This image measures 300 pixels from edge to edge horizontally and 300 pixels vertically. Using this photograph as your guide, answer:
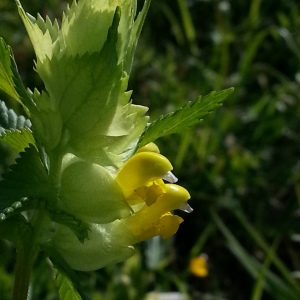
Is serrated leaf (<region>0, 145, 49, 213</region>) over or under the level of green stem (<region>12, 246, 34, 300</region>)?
over

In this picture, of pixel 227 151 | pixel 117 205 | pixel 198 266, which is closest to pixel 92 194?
pixel 117 205

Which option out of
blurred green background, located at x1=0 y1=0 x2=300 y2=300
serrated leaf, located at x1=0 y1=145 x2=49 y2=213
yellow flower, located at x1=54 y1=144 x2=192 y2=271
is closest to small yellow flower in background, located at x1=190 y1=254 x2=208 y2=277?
blurred green background, located at x1=0 y1=0 x2=300 y2=300

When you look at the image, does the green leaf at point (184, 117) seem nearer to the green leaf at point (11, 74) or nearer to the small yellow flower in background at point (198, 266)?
the green leaf at point (11, 74)

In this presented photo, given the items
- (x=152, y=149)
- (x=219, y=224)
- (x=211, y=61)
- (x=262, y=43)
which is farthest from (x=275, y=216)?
(x=152, y=149)

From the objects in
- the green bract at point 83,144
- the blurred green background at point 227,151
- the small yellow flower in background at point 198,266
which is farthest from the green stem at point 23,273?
the small yellow flower in background at point 198,266

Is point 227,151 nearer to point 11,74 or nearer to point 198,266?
point 198,266

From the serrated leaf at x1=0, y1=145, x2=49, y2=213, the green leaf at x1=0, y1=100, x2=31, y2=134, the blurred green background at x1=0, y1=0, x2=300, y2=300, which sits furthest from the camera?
the blurred green background at x1=0, y1=0, x2=300, y2=300

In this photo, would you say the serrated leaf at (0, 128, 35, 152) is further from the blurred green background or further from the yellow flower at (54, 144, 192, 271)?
the blurred green background

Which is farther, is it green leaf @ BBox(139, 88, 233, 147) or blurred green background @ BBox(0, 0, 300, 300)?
blurred green background @ BBox(0, 0, 300, 300)
